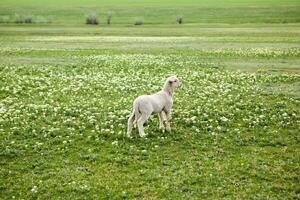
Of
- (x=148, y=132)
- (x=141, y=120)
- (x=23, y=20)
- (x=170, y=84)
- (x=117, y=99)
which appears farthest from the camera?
(x=23, y=20)

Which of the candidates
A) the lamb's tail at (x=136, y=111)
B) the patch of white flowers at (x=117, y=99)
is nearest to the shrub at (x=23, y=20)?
the patch of white flowers at (x=117, y=99)

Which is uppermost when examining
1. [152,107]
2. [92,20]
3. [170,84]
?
[170,84]

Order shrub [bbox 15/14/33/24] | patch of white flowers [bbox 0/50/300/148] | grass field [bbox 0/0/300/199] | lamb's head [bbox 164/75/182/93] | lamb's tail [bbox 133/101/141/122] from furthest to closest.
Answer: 1. shrub [bbox 15/14/33/24]
2. patch of white flowers [bbox 0/50/300/148]
3. lamb's head [bbox 164/75/182/93]
4. lamb's tail [bbox 133/101/141/122]
5. grass field [bbox 0/0/300/199]

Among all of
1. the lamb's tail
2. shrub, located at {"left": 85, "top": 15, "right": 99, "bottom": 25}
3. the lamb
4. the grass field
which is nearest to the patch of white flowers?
the grass field

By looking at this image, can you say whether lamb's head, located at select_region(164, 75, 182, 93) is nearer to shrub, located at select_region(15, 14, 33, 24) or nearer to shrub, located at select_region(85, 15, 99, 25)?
shrub, located at select_region(85, 15, 99, 25)

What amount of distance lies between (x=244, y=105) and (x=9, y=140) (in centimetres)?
1094

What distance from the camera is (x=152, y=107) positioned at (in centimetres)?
1502

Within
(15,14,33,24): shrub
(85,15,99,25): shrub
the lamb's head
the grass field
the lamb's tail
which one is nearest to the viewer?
the grass field

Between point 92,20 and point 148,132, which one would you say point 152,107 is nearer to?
point 148,132

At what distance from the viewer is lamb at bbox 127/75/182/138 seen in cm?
1477

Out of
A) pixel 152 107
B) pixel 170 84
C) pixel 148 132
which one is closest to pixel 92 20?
pixel 170 84

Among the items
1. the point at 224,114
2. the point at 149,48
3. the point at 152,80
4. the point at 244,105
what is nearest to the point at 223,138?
the point at 224,114

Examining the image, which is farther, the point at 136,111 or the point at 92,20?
the point at 92,20

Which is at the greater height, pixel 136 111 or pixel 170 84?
pixel 170 84
